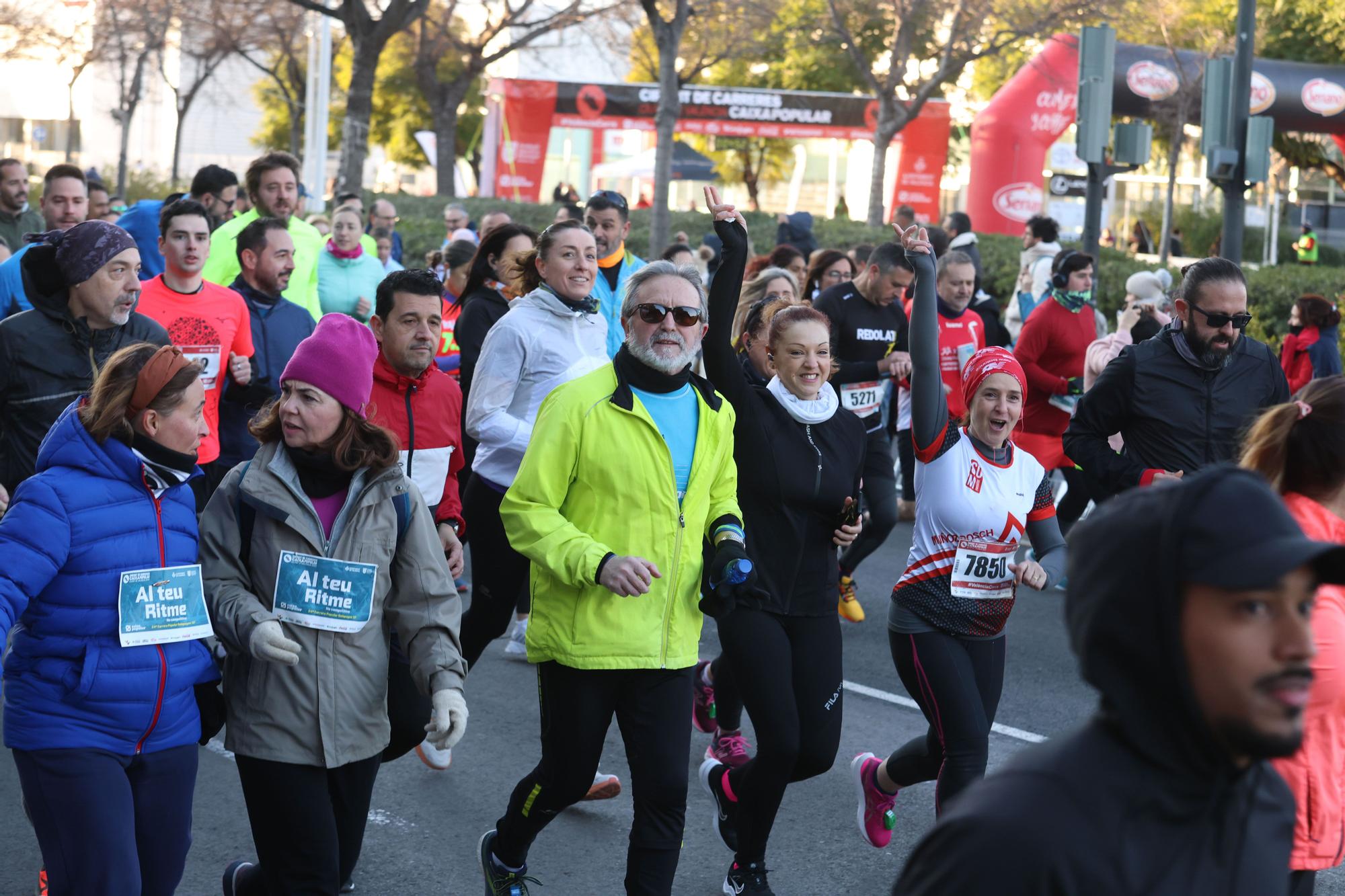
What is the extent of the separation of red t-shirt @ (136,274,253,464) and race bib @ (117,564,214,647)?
8.94 ft

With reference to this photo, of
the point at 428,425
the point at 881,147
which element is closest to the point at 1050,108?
the point at 881,147

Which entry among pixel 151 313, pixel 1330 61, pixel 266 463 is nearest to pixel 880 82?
pixel 1330 61

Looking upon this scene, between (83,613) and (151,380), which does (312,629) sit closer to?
(83,613)

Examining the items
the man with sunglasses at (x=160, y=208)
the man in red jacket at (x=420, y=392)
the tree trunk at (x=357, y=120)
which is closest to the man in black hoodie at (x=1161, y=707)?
the man in red jacket at (x=420, y=392)

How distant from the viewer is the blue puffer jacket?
350 centimetres

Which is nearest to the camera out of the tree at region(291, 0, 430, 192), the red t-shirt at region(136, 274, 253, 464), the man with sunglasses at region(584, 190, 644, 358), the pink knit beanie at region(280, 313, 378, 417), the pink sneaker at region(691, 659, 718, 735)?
the pink knit beanie at region(280, 313, 378, 417)

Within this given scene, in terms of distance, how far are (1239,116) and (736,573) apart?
10870 mm

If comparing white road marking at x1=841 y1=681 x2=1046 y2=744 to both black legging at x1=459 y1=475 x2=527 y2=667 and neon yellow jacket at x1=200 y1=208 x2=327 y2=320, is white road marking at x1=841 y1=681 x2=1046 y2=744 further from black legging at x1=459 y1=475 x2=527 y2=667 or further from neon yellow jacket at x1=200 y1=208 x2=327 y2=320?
neon yellow jacket at x1=200 y1=208 x2=327 y2=320

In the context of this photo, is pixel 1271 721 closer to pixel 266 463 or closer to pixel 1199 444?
pixel 266 463

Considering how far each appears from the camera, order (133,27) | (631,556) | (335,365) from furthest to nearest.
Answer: (133,27)
(631,556)
(335,365)

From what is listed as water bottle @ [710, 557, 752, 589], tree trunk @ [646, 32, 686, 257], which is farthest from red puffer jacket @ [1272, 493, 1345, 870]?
tree trunk @ [646, 32, 686, 257]

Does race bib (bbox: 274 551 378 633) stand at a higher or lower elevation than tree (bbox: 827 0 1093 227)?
lower

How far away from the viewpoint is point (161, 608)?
3584 millimetres

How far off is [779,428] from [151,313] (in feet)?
9.40
